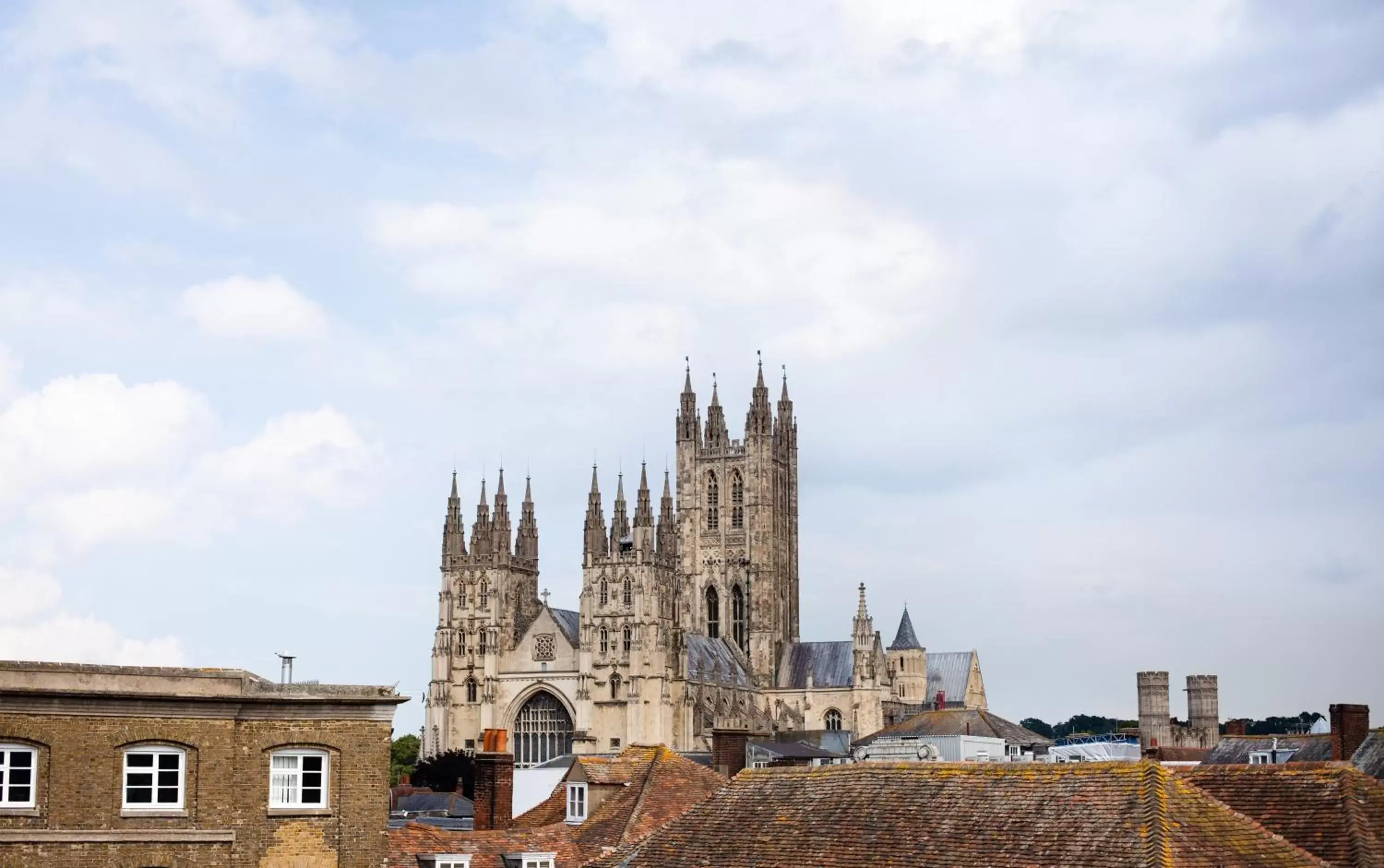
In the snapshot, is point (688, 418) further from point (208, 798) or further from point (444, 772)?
point (208, 798)

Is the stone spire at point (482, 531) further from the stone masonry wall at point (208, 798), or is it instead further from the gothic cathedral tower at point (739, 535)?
the stone masonry wall at point (208, 798)

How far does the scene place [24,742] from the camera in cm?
2688

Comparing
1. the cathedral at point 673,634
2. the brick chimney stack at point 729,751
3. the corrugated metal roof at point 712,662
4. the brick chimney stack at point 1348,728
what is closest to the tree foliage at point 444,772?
the cathedral at point 673,634

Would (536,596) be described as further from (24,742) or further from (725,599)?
(24,742)

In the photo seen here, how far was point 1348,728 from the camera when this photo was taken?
39.9 metres

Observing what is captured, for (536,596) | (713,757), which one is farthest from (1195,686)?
(713,757)

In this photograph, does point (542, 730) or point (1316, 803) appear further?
point (542, 730)

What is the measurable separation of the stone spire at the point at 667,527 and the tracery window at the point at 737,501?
29.2 feet

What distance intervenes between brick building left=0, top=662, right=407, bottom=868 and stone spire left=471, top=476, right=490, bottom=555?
88.4m

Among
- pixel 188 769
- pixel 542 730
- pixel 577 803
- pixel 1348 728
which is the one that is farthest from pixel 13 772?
pixel 542 730

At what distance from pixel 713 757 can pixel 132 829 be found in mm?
19741

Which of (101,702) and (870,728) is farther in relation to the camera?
(870,728)

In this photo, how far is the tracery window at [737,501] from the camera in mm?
133000

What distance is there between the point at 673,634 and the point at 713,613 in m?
19.3
